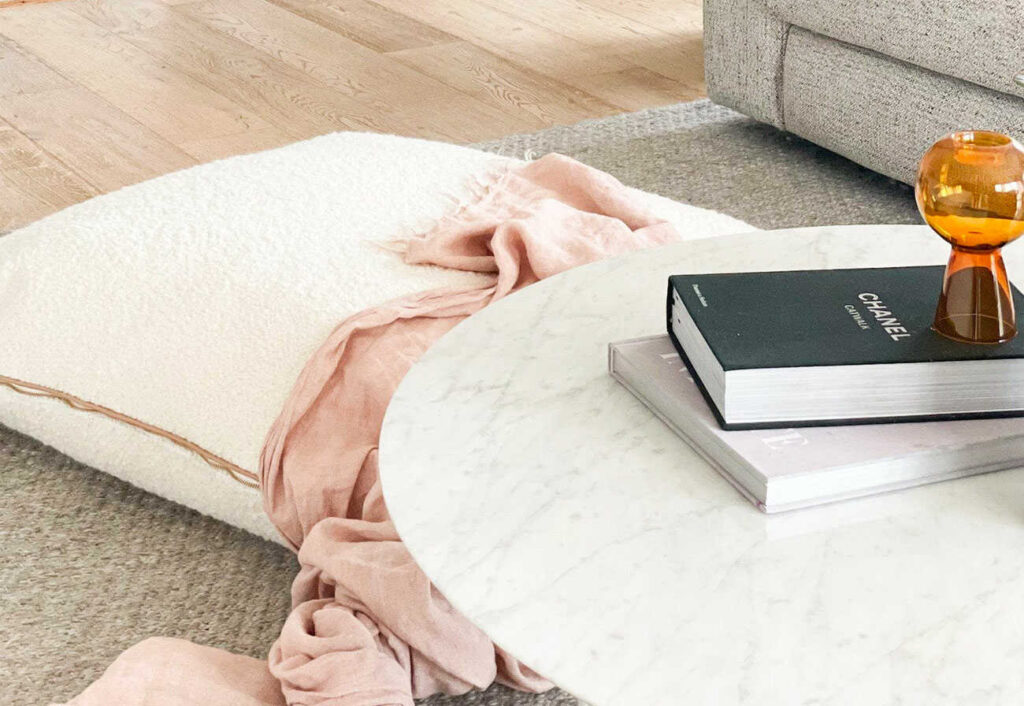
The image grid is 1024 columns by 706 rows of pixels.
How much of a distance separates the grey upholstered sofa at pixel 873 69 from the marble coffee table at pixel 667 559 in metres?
1.35

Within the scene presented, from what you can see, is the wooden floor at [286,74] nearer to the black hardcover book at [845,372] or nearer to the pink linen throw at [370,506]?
the pink linen throw at [370,506]

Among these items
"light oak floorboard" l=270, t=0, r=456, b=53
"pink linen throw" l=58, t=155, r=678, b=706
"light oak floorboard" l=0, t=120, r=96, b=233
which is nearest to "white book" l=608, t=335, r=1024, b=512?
"pink linen throw" l=58, t=155, r=678, b=706

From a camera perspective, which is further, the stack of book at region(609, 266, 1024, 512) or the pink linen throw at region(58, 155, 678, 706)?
the pink linen throw at region(58, 155, 678, 706)

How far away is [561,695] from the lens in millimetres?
1094

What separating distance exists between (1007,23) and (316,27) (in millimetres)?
A: 2096

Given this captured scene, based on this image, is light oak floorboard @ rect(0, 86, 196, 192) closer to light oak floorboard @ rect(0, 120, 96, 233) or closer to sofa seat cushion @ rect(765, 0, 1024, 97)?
light oak floorboard @ rect(0, 120, 96, 233)

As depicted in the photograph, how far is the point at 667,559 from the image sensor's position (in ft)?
2.07

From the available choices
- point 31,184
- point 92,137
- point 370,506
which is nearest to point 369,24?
point 92,137

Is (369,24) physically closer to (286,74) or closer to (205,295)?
(286,74)

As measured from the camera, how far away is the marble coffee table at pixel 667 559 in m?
0.56

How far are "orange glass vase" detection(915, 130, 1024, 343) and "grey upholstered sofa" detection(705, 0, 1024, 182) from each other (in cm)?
126

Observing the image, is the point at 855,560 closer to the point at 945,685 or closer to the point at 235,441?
the point at 945,685

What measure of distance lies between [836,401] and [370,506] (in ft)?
1.72

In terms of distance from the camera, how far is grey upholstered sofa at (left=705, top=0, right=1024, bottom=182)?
1.92m
